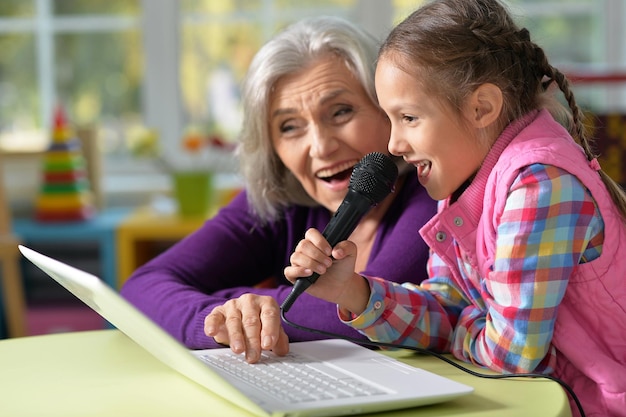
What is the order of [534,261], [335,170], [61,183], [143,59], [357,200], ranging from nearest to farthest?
[534,261]
[357,200]
[335,170]
[61,183]
[143,59]

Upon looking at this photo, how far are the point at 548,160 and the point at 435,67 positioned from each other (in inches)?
7.4

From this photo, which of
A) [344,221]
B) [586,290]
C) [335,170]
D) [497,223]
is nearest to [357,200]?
[344,221]

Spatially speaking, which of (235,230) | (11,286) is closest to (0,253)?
(11,286)

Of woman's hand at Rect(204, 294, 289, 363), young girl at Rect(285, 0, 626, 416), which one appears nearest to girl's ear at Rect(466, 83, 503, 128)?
young girl at Rect(285, 0, 626, 416)

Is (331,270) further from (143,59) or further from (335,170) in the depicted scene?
(143,59)

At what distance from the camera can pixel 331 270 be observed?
1175mm

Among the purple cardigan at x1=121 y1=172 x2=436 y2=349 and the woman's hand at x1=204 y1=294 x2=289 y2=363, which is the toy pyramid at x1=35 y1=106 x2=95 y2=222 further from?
the woman's hand at x1=204 y1=294 x2=289 y2=363

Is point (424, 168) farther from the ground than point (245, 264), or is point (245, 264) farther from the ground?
point (424, 168)

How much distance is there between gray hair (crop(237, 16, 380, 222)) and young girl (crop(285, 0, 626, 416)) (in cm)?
41

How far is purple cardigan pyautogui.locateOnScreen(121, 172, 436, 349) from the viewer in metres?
1.35

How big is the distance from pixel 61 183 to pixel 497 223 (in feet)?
9.18

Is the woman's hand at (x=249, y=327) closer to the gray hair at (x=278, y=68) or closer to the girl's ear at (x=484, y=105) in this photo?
the girl's ear at (x=484, y=105)

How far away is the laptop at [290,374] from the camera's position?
3.01 feet

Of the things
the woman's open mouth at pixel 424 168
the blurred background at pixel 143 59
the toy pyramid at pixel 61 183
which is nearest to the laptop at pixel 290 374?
the woman's open mouth at pixel 424 168
